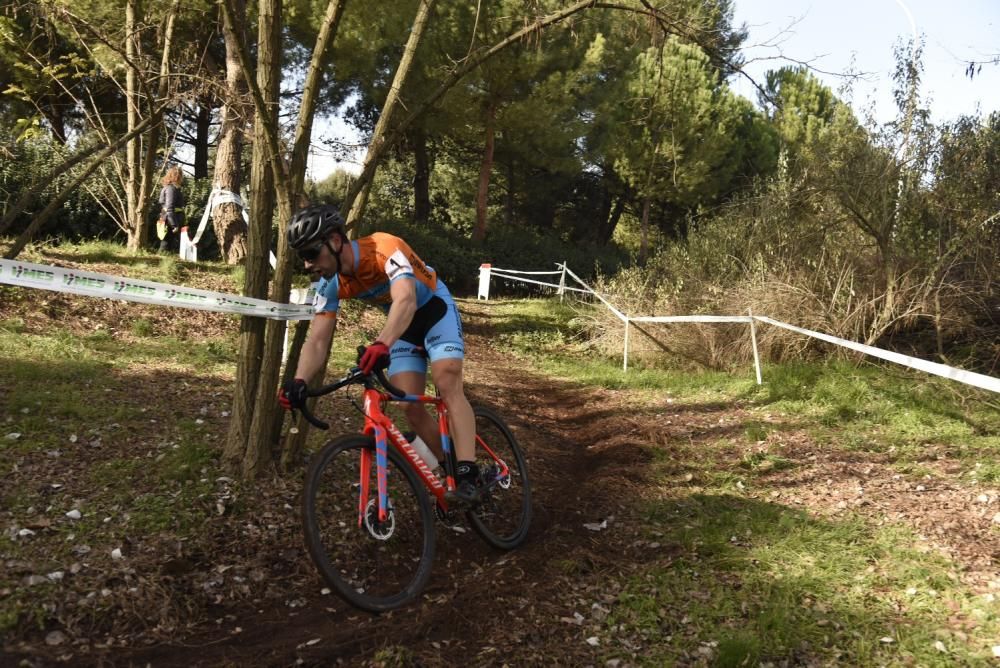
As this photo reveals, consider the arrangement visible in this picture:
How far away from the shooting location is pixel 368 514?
3.80 m

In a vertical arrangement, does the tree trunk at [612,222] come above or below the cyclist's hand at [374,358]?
above

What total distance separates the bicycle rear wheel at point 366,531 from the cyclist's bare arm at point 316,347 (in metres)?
0.46

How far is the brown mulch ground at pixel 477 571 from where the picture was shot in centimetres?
333

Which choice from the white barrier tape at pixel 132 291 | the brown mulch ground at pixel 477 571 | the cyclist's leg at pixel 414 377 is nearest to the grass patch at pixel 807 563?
the brown mulch ground at pixel 477 571

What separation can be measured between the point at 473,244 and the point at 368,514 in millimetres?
21934

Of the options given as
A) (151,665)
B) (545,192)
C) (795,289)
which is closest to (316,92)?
(151,665)

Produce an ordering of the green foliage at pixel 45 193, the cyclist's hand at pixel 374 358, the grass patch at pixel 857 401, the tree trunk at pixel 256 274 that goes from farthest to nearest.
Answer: the green foliage at pixel 45 193 < the grass patch at pixel 857 401 < the tree trunk at pixel 256 274 < the cyclist's hand at pixel 374 358

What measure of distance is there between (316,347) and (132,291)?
180cm

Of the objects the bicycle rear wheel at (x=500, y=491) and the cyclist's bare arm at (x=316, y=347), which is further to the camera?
the bicycle rear wheel at (x=500, y=491)

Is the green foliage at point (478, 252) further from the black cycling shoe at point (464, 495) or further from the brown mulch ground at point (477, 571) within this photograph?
the black cycling shoe at point (464, 495)

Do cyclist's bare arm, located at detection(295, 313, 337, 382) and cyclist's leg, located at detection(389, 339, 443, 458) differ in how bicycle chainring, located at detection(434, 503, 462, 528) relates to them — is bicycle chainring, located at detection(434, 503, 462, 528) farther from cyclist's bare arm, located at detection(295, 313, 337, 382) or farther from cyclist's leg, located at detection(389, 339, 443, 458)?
cyclist's bare arm, located at detection(295, 313, 337, 382)

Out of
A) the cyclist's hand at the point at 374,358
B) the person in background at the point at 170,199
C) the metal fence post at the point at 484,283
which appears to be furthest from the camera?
the metal fence post at the point at 484,283

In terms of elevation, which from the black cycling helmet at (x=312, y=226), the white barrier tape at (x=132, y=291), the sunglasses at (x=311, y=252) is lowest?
the white barrier tape at (x=132, y=291)

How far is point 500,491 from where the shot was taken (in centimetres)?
506
